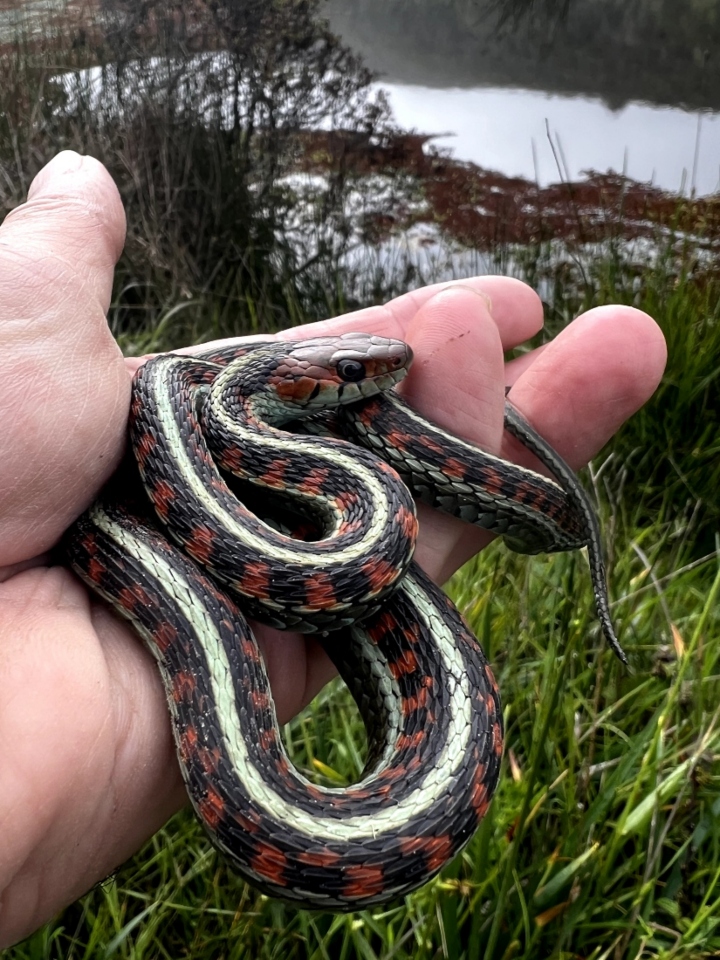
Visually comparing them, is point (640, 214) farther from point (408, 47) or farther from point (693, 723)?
point (693, 723)

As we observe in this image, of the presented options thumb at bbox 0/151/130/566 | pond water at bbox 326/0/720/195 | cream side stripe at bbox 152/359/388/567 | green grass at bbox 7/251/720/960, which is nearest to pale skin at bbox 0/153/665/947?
thumb at bbox 0/151/130/566

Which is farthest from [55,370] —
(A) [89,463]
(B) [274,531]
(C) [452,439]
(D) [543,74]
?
(D) [543,74]

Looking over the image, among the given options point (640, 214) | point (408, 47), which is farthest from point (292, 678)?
point (408, 47)

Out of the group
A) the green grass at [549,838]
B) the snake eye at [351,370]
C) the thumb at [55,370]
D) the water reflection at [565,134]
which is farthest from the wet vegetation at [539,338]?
the thumb at [55,370]

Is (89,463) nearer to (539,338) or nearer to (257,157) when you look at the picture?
(539,338)

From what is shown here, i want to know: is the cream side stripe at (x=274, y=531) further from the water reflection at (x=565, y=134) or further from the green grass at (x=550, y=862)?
the water reflection at (x=565, y=134)

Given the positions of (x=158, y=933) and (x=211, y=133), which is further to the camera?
(x=211, y=133)
